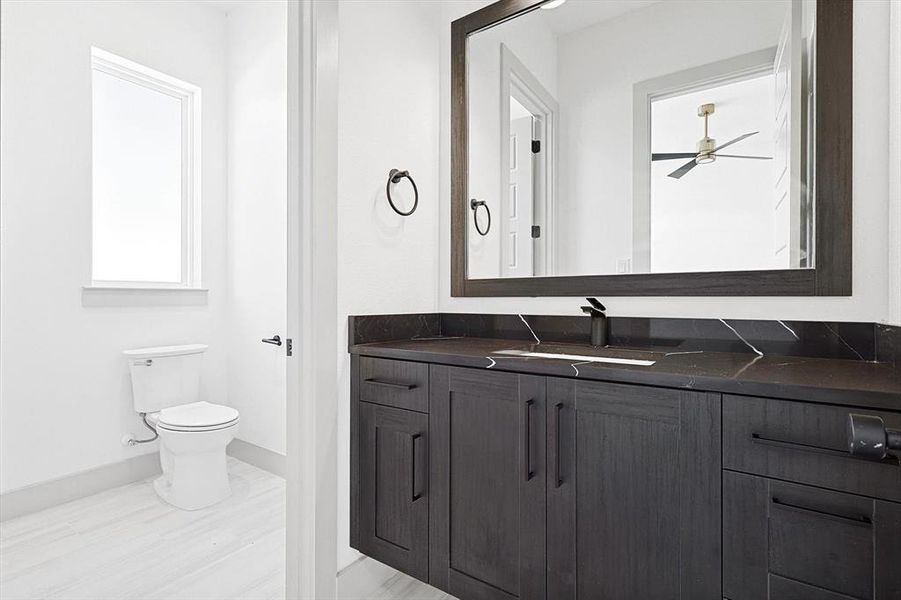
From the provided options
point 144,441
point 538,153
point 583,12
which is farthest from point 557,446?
point 144,441

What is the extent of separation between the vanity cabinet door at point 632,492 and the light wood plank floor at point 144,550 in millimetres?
1165

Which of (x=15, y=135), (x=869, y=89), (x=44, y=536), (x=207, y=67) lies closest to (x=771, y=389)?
(x=869, y=89)

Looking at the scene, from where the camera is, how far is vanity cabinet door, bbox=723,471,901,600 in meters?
0.83

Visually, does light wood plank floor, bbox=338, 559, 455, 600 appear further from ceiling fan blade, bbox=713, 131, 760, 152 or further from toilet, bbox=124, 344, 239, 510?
ceiling fan blade, bbox=713, 131, 760, 152

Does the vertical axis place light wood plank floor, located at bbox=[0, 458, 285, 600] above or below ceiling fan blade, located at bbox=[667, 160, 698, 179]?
below

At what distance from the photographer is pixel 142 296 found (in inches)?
107

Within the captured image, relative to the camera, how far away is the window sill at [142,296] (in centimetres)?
251

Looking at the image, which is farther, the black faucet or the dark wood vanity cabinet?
the black faucet

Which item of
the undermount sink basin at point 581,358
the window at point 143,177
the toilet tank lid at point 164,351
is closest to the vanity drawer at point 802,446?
the undermount sink basin at point 581,358

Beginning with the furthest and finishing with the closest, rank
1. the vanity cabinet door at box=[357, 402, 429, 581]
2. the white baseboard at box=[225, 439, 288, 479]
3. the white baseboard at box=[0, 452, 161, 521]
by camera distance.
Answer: the white baseboard at box=[225, 439, 288, 479] < the white baseboard at box=[0, 452, 161, 521] < the vanity cabinet door at box=[357, 402, 429, 581]

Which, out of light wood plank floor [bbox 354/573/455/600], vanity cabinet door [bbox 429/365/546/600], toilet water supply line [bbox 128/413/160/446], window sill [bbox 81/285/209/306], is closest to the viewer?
vanity cabinet door [bbox 429/365/546/600]

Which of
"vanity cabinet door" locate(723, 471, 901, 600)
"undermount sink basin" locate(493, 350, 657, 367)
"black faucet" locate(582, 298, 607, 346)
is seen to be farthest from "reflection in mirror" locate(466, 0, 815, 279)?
"vanity cabinet door" locate(723, 471, 901, 600)

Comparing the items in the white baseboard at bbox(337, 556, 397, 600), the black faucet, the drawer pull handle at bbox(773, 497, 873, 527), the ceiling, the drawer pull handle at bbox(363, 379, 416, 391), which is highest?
the ceiling

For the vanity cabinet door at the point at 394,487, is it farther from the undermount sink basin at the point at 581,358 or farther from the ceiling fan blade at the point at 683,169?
the ceiling fan blade at the point at 683,169
